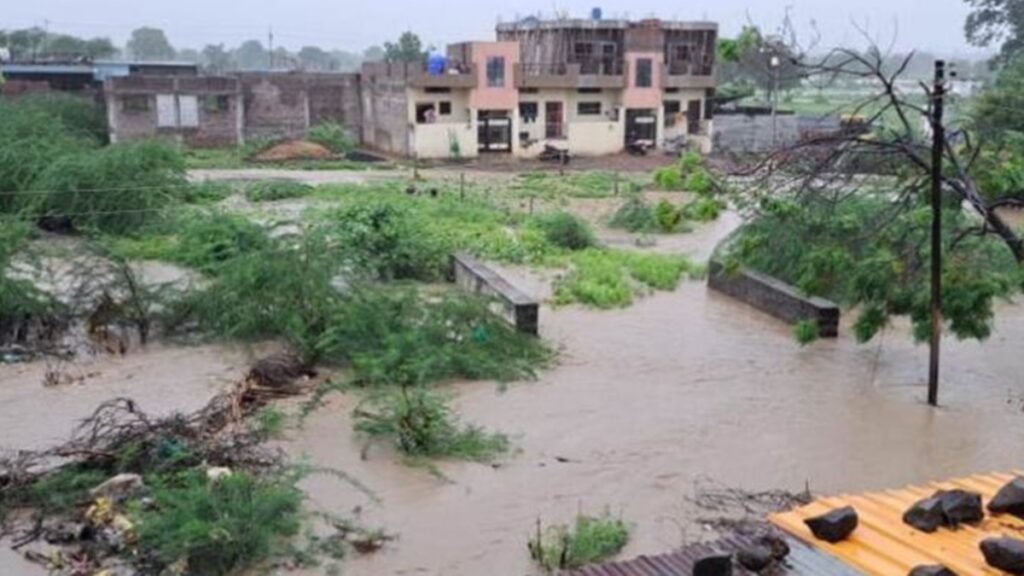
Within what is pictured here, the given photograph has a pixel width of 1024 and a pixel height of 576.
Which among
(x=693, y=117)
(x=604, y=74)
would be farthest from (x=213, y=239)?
(x=693, y=117)

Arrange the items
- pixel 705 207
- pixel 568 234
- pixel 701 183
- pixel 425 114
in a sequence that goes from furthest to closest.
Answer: pixel 425 114, pixel 568 234, pixel 701 183, pixel 705 207

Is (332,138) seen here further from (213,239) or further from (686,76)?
(213,239)

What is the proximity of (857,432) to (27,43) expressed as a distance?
64.4 m

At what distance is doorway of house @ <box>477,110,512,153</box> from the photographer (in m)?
42.8

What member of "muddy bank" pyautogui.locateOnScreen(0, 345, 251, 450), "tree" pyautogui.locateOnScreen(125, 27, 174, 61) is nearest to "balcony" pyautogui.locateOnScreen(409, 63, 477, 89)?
"muddy bank" pyautogui.locateOnScreen(0, 345, 251, 450)

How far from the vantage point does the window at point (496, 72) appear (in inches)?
1657

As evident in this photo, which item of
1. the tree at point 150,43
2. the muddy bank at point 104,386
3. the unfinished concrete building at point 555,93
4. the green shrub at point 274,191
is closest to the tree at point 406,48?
the unfinished concrete building at point 555,93

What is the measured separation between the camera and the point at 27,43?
6412cm

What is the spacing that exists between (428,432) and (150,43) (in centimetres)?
15725

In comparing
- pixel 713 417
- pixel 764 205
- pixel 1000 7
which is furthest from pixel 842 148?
pixel 1000 7

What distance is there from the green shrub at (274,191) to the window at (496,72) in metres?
13.1

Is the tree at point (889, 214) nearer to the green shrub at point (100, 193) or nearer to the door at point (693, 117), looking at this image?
the green shrub at point (100, 193)

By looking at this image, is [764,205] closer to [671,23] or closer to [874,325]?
[874,325]

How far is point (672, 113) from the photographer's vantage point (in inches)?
1822
